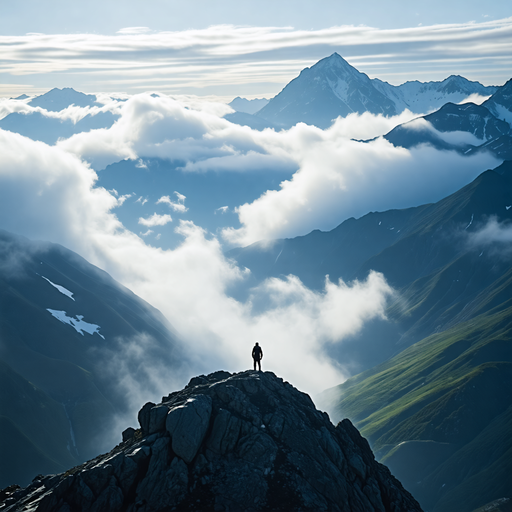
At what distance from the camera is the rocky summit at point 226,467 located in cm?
5416

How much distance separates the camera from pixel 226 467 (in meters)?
56.7

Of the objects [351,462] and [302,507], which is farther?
[351,462]

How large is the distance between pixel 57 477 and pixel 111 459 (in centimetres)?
1151

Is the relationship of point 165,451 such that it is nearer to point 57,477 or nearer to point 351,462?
point 57,477

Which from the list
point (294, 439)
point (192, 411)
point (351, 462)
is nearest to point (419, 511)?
point (351, 462)

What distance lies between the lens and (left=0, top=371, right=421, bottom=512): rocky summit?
5416 centimetres

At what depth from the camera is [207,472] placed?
55.9 metres

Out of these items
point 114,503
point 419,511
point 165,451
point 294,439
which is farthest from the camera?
point 419,511

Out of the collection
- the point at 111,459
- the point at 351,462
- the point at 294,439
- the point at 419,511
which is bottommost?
the point at 419,511

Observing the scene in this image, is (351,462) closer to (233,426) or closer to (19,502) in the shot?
(233,426)

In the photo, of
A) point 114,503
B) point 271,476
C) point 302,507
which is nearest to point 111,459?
point 114,503

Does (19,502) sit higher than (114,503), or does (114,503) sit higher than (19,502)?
(19,502)

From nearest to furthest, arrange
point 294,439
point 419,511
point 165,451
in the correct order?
point 165,451
point 294,439
point 419,511

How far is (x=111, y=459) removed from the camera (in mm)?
57469
